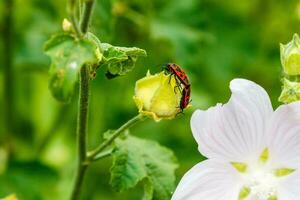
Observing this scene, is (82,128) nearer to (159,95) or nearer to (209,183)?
(159,95)

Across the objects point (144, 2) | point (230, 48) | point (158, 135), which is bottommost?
point (158, 135)

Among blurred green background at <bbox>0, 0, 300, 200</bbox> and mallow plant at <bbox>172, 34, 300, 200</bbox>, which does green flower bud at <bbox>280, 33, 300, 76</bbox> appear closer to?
mallow plant at <bbox>172, 34, 300, 200</bbox>

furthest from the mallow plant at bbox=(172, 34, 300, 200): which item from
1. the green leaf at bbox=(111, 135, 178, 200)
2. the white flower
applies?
the green leaf at bbox=(111, 135, 178, 200)

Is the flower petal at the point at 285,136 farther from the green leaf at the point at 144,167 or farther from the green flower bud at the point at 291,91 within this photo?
the green leaf at the point at 144,167

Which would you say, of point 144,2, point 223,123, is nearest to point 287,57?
point 223,123

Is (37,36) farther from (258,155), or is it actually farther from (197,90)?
(258,155)

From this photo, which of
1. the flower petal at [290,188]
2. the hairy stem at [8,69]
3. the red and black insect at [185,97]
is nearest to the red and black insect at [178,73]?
the red and black insect at [185,97]

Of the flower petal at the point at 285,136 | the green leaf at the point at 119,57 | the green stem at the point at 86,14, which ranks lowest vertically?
the flower petal at the point at 285,136
